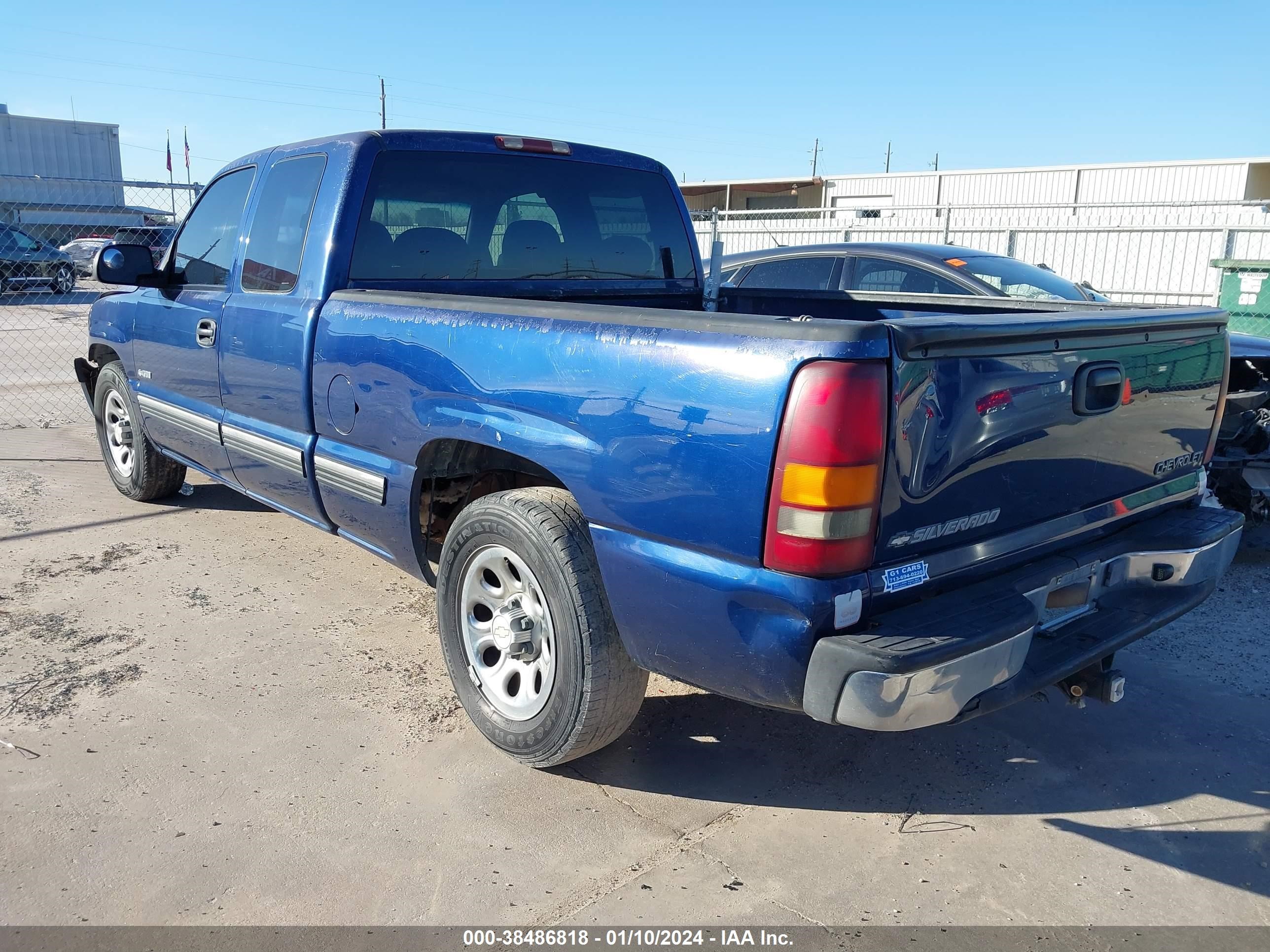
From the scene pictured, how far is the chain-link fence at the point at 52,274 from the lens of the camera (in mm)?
9609

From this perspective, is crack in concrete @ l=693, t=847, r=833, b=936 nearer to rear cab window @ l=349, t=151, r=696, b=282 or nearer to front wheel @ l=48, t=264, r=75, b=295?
rear cab window @ l=349, t=151, r=696, b=282

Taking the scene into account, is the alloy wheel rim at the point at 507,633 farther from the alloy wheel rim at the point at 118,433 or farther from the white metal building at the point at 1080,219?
the white metal building at the point at 1080,219

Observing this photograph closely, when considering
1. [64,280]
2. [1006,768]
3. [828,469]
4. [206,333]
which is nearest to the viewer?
[828,469]

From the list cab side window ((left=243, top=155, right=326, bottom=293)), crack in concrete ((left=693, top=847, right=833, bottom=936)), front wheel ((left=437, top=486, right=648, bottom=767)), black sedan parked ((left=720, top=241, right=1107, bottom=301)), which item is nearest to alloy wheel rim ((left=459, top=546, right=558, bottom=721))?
front wheel ((left=437, top=486, right=648, bottom=767))

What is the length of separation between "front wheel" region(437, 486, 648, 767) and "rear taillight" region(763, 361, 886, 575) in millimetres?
712

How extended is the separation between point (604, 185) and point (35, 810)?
3.29m

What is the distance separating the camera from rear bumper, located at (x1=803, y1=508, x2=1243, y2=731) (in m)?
2.27

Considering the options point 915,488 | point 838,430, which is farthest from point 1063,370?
point 838,430

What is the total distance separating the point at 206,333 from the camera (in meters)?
4.46

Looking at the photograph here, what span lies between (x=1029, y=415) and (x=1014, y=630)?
1.89 feet

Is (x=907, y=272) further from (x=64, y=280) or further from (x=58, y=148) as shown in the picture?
(x=58, y=148)

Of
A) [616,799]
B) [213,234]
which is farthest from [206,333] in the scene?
[616,799]

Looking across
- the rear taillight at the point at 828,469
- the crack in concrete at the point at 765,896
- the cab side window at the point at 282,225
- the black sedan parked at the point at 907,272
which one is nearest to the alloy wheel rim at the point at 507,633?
the crack in concrete at the point at 765,896

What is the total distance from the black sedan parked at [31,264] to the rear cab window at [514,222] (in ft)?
66.7
